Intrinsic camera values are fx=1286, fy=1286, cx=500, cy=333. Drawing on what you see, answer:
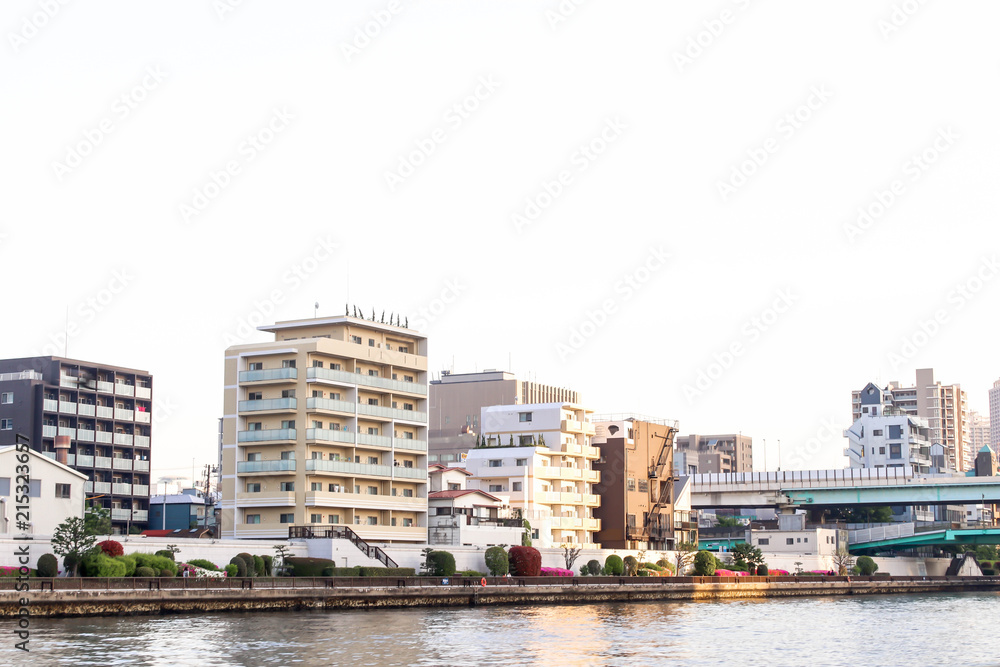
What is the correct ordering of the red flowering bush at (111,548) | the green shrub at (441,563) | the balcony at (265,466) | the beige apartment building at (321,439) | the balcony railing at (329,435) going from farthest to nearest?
the balcony railing at (329,435)
the beige apartment building at (321,439)
the balcony at (265,466)
the green shrub at (441,563)
the red flowering bush at (111,548)

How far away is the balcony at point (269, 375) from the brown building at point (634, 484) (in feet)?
135

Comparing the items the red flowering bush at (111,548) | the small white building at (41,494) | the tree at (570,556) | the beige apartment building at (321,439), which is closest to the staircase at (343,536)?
the beige apartment building at (321,439)

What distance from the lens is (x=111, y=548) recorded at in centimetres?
7375

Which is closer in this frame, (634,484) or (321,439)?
(321,439)

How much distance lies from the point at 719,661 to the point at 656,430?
84.7 metres

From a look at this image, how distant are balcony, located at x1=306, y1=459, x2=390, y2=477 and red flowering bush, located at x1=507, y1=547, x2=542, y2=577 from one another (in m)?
12.5

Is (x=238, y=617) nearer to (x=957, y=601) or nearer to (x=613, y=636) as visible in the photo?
(x=613, y=636)

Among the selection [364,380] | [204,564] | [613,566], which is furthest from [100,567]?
[613,566]

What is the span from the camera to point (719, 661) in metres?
52.1

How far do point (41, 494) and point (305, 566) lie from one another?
1738cm

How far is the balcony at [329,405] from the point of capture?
10006 cm

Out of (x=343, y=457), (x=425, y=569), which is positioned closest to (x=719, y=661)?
(x=425, y=569)

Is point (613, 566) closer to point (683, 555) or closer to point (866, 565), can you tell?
point (683, 555)

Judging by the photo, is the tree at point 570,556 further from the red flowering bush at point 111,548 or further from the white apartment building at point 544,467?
the red flowering bush at point 111,548
